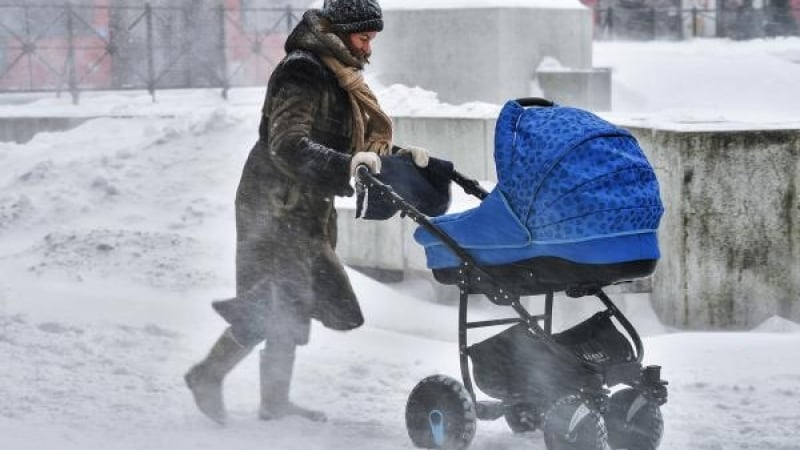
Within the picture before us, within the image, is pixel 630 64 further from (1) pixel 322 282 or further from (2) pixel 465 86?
(1) pixel 322 282

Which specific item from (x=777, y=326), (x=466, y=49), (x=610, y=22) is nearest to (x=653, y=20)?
(x=610, y=22)

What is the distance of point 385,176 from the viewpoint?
18.2ft

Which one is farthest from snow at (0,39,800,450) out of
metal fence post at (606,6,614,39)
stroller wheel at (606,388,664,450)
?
metal fence post at (606,6,614,39)

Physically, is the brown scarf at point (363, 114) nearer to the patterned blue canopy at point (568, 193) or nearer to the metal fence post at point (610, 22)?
the patterned blue canopy at point (568, 193)

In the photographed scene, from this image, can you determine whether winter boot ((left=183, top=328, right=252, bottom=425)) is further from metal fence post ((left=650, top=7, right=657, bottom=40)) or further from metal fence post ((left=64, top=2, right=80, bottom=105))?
metal fence post ((left=650, top=7, right=657, bottom=40))

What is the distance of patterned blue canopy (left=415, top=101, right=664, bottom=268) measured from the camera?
193 inches

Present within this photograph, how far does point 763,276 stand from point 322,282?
9.46 feet

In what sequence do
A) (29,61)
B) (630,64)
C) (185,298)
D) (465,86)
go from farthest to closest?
(630,64), (29,61), (465,86), (185,298)

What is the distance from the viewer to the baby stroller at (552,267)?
16.1 ft

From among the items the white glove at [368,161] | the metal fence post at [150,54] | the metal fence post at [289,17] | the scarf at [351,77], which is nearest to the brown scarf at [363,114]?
the scarf at [351,77]

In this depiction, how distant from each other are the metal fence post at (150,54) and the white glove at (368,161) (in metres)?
12.0

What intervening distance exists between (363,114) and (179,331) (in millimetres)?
2650

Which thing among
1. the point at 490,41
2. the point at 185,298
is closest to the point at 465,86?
the point at 490,41

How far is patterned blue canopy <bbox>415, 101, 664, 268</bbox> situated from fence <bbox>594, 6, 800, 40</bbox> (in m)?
20.8
